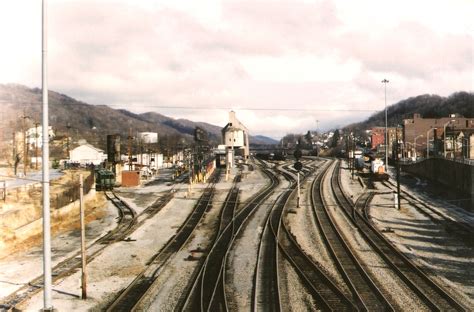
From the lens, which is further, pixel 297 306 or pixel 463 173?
pixel 463 173

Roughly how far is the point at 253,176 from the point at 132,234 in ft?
133

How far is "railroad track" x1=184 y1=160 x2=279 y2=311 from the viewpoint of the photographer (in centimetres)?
1514

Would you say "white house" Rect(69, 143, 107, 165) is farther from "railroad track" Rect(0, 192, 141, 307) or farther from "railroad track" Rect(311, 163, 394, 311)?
"railroad track" Rect(311, 163, 394, 311)

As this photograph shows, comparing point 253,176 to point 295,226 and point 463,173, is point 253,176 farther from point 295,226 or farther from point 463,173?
point 295,226

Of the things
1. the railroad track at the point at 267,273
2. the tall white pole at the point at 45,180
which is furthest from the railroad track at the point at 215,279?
the tall white pole at the point at 45,180

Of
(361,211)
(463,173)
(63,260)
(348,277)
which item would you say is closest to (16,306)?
(63,260)

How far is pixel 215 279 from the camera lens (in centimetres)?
Result: 1797

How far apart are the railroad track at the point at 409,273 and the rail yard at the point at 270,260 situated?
0.05 meters

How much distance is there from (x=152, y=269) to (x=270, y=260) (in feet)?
17.5

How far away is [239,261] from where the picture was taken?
20812mm

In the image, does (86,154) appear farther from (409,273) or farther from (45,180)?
(45,180)

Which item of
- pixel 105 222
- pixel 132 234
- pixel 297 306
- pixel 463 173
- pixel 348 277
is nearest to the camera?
pixel 297 306

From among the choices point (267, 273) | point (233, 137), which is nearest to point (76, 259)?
point (267, 273)

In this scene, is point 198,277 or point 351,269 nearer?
point 198,277
